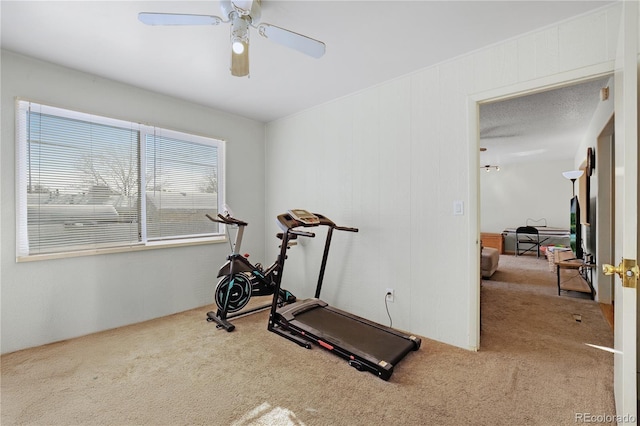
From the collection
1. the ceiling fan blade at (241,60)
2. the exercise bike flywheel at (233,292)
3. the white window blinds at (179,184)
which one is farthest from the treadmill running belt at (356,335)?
the ceiling fan blade at (241,60)

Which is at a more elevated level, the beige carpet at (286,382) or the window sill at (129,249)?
the window sill at (129,249)

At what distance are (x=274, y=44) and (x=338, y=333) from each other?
2.46 meters

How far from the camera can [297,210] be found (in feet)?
9.45

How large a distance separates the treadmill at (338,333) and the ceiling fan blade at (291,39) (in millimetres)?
1427

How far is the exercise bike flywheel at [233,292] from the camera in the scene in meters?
2.94

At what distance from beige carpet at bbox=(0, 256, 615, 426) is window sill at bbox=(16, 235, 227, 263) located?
0.77m

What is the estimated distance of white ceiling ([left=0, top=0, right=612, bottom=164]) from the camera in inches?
72.4

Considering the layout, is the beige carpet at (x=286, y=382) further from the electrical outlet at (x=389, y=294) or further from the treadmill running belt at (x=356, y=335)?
the electrical outlet at (x=389, y=294)

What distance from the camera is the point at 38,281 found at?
248 centimetres

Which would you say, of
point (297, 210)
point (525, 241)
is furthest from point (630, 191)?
point (525, 241)

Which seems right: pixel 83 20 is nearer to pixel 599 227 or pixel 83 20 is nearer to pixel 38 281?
pixel 38 281

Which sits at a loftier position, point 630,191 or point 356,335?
point 630,191

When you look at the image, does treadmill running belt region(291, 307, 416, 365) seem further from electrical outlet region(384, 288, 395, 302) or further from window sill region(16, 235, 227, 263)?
window sill region(16, 235, 227, 263)

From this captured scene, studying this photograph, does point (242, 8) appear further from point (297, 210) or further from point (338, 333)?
point (338, 333)
